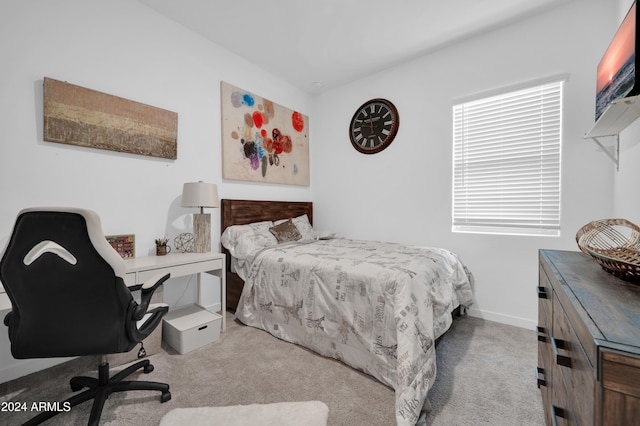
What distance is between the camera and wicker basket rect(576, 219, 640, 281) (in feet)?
3.03

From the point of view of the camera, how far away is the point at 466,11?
2477 millimetres

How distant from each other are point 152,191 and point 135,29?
143 cm

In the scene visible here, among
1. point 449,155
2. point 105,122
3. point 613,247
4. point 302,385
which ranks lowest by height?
point 302,385

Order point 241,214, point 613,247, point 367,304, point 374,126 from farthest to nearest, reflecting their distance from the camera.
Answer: point 374,126 → point 241,214 → point 367,304 → point 613,247

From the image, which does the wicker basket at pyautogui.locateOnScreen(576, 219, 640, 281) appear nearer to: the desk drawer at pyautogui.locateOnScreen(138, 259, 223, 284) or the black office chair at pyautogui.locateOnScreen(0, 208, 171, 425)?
the black office chair at pyautogui.locateOnScreen(0, 208, 171, 425)

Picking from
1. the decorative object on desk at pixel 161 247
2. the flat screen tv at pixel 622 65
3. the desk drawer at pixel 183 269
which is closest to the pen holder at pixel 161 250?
the decorative object on desk at pixel 161 247

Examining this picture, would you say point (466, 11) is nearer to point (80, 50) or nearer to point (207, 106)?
point (207, 106)

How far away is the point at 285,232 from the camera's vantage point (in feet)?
10.6

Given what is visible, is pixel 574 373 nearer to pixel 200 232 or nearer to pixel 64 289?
pixel 64 289

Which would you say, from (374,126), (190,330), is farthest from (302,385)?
(374,126)

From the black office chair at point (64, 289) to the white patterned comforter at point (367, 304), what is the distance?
1.21 metres

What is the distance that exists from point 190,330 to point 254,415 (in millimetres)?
980

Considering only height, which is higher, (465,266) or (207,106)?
(207,106)

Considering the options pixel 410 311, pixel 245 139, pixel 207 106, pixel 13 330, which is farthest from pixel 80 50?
pixel 410 311
